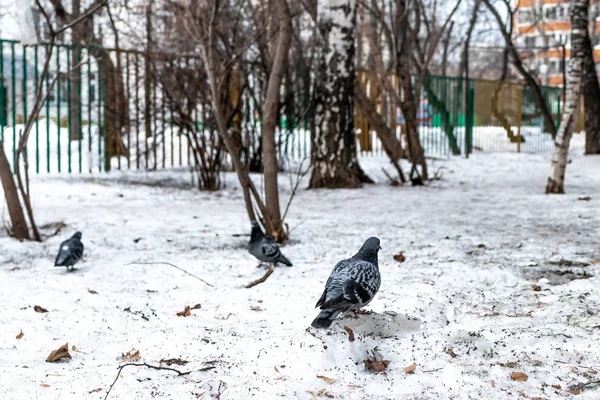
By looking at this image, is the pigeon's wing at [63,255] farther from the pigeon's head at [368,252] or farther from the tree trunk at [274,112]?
the pigeon's head at [368,252]

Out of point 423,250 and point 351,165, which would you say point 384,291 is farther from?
point 351,165

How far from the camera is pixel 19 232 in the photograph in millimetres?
5812

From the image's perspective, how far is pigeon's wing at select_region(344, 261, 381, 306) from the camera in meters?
3.02

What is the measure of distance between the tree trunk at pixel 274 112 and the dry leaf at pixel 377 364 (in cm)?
288

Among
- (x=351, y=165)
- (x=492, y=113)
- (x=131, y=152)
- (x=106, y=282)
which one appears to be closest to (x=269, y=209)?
(x=106, y=282)

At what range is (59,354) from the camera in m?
3.22

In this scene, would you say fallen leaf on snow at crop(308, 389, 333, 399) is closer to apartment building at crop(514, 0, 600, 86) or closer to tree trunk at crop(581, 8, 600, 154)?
apartment building at crop(514, 0, 600, 86)

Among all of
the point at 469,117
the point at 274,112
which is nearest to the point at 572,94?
the point at 274,112

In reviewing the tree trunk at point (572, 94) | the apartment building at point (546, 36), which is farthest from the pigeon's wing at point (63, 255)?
the apartment building at point (546, 36)

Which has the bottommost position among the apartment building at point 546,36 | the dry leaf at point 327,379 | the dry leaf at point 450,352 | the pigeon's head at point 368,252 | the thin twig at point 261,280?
the dry leaf at point 327,379

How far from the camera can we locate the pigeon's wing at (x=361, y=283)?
3.02 meters

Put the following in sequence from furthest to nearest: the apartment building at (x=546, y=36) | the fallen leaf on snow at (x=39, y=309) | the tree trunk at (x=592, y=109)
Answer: the apartment building at (x=546, y=36)
the tree trunk at (x=592, y=109)
the fallen leaf on snow at (x=39, y=309)

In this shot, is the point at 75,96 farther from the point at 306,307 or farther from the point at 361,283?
the point at 361,283

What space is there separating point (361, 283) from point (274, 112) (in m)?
2.99
